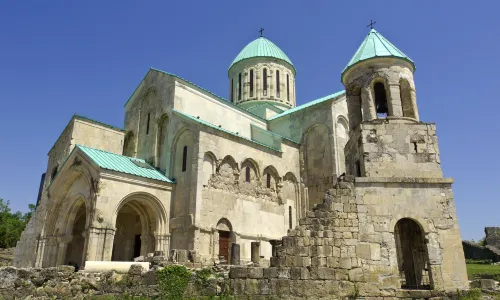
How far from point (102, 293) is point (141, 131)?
40.4ft

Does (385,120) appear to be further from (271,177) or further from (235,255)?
(271,177)

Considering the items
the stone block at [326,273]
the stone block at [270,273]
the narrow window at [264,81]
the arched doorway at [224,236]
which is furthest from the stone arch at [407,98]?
the narrow window at [264,81]

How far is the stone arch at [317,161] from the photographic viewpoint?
18578 mm

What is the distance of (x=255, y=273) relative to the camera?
8102 millimetres

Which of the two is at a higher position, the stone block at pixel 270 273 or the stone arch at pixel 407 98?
the stone arch at pixel 407 98

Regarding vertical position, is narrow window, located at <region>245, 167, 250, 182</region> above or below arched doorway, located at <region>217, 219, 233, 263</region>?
above

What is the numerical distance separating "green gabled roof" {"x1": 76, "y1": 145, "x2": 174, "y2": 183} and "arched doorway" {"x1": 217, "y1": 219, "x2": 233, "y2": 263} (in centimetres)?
287

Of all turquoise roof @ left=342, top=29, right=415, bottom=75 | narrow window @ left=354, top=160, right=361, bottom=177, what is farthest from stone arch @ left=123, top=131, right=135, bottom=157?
narrow window @ left=354, top=160, right=361, bottom=177

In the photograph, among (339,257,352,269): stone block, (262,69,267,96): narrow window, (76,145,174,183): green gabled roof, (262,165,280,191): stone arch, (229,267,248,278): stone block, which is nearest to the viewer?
(229,267,248,278): stone block

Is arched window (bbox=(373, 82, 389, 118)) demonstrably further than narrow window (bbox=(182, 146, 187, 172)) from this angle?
No

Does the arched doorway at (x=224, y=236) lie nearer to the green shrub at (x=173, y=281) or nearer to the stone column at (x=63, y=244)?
the stone column at (x=63, y=244)

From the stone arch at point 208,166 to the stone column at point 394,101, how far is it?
25.2ft

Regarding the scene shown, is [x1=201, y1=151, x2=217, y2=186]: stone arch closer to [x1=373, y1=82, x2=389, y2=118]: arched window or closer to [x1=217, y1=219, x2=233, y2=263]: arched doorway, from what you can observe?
[x1=217, y1=219, x2=233, y2=263]: arched doorway

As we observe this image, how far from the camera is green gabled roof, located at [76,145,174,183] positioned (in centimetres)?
1424
